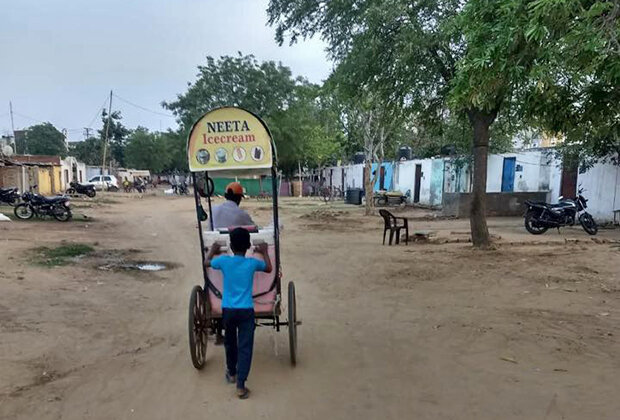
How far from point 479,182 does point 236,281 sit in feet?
30.0

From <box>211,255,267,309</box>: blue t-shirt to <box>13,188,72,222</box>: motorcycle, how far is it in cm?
1682

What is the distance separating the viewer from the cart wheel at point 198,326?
14.5 feet

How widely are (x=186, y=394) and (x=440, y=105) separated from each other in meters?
10.6

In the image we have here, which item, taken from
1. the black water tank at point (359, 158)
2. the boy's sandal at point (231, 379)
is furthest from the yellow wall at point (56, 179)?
the boy's sandal at point (231, 379)

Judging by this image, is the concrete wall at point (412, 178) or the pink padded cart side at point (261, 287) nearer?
the pink padded cart side at point (261, 287)

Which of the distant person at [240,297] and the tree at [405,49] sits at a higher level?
the tree at [405,49]

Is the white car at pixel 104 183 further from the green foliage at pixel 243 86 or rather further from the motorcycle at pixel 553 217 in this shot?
the motorcycle at pixel 553 217

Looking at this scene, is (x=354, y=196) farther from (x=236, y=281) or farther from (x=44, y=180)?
(x=236, y=281)

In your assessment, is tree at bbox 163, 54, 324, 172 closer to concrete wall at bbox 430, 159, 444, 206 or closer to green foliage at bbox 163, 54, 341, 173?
green foliage at bbox 163, 54, 341, 173

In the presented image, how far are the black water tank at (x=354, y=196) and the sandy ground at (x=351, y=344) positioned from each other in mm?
21741

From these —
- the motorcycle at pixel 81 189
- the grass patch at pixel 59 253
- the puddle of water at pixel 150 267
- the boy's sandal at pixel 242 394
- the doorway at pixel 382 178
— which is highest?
the doorway at pixel 382 178

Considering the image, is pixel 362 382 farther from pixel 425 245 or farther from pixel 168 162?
pixel 168 162

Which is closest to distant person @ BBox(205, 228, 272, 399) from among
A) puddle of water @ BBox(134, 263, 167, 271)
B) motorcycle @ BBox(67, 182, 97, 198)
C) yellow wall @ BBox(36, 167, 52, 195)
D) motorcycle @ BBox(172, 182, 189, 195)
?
puddle of water @ BBox(134, 263, 167, 271)

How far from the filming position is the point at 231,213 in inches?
203
